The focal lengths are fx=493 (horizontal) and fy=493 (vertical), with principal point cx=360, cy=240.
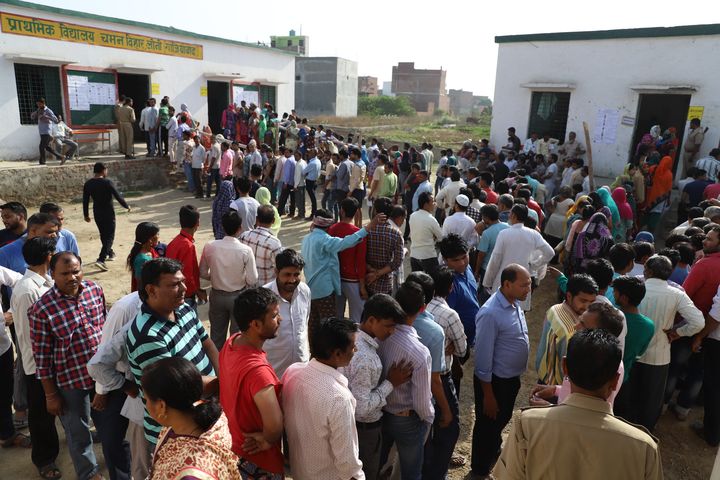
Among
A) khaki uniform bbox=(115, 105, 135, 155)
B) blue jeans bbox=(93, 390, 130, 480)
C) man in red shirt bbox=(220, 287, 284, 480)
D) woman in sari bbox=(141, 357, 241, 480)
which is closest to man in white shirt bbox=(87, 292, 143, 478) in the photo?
blue jeans bbox=(93, 390, 130, 480)

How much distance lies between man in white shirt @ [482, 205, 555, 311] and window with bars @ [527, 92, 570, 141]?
9.16 m

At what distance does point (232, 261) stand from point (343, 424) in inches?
100

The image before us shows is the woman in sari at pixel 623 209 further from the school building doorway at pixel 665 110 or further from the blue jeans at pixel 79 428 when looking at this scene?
the school building doorway at pixel 665 110

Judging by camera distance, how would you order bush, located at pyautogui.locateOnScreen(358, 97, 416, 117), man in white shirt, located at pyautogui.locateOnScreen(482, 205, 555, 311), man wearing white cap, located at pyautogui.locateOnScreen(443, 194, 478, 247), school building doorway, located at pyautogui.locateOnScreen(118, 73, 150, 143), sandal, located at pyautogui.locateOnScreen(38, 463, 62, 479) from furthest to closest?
bush, located at pyautogui.locateOnScreen(358, 97, 416, 117) < school building doorway, located at pyautogui.locateOnScreen(118, 73, 150, 143) < man wearing white cap, located at pyautogui.locateOnScreen(443, 194, 478, 247) < man in white shirt, located at pyautogui.locateOnScreen(482, 205, 555, 311) < sandal, located at pyautogui.locateOnScreen(38, 463, 62, 479)

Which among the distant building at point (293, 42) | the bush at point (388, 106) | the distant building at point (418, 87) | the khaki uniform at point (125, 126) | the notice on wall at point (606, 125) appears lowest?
the khaki uniform at point (125, 126)

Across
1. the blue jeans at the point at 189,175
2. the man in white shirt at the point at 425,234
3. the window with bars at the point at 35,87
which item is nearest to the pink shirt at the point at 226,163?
the blue jeans at the point at 189,175

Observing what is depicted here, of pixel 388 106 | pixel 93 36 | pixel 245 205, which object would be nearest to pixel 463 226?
pixel 245 205

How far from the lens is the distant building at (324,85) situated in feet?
136

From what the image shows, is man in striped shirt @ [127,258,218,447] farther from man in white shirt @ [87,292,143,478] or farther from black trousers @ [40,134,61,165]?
black trousers @ [40,134,61,165]

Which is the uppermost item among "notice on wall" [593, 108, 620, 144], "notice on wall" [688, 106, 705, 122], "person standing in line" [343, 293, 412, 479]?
"notice on wall" [688, 106, 705, 122]

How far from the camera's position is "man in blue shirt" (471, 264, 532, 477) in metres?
3.42

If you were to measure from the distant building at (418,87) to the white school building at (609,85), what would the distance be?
49.9 metres

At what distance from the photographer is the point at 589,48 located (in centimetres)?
1247

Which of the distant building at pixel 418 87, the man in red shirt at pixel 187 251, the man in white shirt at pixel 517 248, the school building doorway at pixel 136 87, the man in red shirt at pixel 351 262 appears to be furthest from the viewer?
the distant building at pixel 418 87
